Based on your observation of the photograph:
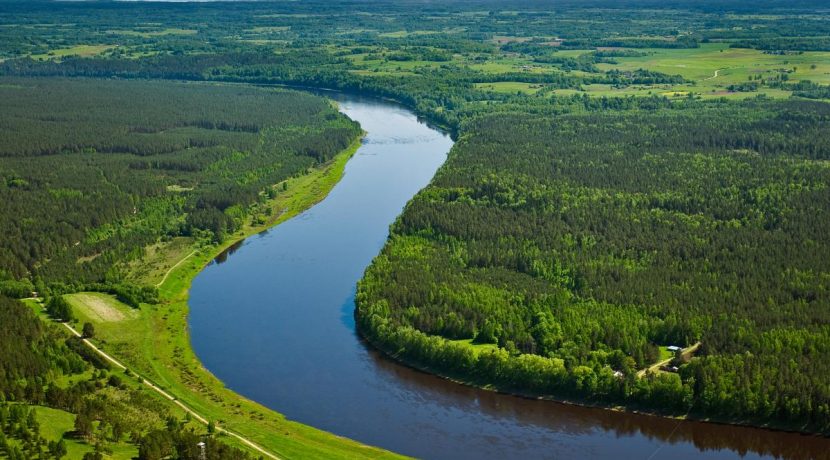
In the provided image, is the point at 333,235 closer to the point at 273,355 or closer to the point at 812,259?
the point at 273,355

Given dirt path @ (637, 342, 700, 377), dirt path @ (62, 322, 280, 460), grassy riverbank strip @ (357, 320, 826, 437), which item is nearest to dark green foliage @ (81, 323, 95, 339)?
dirt path @ (62, 322, 280, 460)

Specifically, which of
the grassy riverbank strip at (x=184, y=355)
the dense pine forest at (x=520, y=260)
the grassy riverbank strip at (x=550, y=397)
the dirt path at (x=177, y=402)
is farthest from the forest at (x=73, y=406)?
the grassy riverbank strip at (x=550, y=397)

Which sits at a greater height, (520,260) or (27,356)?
(520,260)

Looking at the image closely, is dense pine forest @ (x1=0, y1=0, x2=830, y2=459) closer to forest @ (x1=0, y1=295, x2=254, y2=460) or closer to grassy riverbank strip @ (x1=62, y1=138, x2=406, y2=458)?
forest @ (x1=0, y1=295, x2=254, y2=460)

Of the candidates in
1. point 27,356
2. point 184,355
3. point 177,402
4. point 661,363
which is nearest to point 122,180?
point 184,355

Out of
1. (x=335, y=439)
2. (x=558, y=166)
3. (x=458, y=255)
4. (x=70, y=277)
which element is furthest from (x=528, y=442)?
(x=558, y=166)

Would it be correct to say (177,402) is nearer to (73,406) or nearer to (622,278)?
(73,406)

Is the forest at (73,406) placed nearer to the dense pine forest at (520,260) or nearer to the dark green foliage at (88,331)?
Result: the dense pine forest at (520,260)
